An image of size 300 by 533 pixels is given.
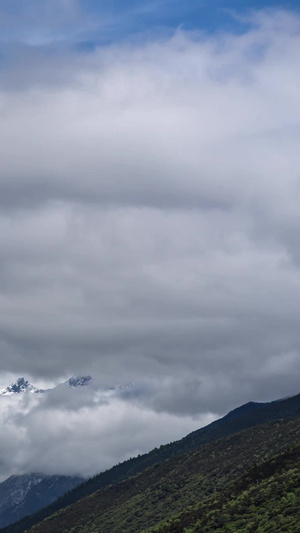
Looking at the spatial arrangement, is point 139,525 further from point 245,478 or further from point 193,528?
point 193,528

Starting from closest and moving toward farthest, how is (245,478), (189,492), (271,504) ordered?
(271,504)
(245,478)
(189,492)

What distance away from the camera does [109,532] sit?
19412 centimetres

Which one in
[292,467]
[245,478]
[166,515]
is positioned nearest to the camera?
[292,467]

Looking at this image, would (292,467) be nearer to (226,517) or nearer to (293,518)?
(226,517)

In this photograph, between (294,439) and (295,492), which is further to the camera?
(294,439)

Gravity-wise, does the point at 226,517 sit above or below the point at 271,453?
below

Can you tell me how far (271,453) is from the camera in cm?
19200

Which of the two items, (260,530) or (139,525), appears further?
(139,525)

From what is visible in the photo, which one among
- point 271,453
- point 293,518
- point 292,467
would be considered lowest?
point 293,518

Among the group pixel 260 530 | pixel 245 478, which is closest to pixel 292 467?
pixel 245 478

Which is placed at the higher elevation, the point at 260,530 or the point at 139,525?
the point at 139,525

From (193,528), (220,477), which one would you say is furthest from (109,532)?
(193,528)

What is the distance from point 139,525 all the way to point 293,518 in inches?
4134

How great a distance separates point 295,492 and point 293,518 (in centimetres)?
1149
